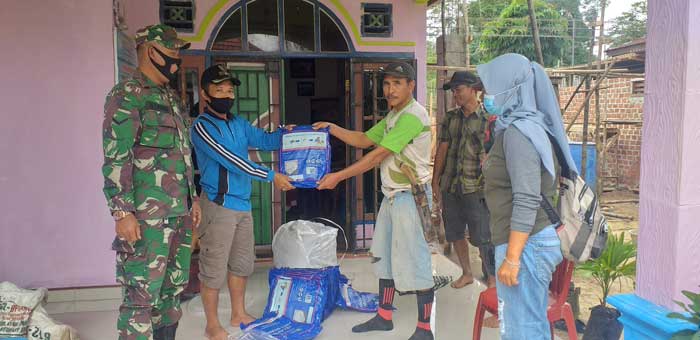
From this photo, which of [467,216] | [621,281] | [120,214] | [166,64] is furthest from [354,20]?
[621,281]

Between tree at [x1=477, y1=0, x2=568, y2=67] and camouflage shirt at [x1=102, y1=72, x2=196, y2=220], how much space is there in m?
17.8

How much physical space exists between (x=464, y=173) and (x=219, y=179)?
2009 millimetres

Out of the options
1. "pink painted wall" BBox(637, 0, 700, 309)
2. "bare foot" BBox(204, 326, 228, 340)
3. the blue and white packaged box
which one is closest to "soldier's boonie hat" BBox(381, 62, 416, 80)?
the blue and white packaged box

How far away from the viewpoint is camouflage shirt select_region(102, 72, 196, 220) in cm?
249

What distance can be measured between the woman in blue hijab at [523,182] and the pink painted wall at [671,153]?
14.4 inches

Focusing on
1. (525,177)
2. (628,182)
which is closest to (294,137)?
(525,177)

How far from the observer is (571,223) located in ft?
7.23

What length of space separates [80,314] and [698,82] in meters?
3.96

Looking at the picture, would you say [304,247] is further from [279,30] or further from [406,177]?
[279,30]

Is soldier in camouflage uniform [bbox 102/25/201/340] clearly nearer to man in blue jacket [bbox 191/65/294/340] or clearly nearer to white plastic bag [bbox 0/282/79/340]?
man in blue jacket [bbox 191/65/294/340]

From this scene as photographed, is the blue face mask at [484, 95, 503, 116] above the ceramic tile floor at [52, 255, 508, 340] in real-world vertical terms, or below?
above

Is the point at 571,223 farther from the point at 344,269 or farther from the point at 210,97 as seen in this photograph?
the point at 344,269

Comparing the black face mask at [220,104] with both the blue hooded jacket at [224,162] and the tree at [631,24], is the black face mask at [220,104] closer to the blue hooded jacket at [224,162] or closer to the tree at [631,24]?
the blue hooded jacket at [224,162]

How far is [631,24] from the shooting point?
21.4 meters
